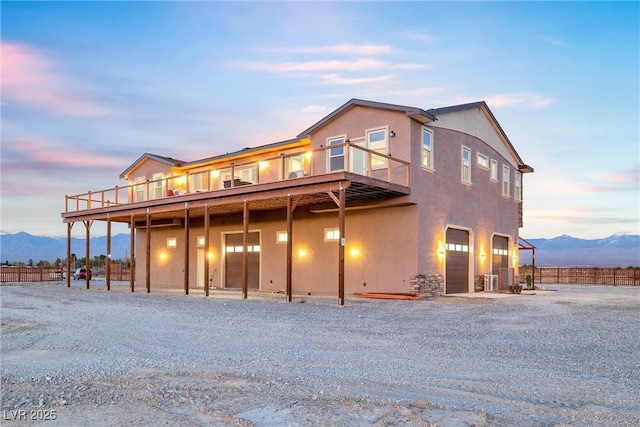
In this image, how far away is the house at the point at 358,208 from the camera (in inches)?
731

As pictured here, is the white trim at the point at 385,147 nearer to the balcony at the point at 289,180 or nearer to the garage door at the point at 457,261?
the balcony at the point at 289,180

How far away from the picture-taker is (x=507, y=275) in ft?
78.1

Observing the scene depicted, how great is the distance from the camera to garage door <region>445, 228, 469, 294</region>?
68.8 feet

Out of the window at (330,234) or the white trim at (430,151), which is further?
the window at (330,234)

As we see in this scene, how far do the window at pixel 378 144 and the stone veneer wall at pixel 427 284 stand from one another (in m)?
4.43

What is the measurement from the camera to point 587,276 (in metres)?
35.7

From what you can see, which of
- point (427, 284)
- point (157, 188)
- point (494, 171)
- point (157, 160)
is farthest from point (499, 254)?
point (157, 160)

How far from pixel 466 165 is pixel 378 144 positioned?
5.07 meters

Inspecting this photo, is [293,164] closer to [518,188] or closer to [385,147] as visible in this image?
[385,147]

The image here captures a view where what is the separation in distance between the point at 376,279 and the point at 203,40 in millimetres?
12456

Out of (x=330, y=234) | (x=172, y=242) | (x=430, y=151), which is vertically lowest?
(x=172, y=242)

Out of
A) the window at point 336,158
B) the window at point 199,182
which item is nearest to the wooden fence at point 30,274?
the window at point 199,182

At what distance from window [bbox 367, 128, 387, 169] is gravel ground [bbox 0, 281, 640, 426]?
769 cm

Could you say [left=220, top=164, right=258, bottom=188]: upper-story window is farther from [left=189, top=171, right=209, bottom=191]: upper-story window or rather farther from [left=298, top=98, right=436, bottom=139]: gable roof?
[left=298, top=98, right=436, bottom=139]: gable roof
